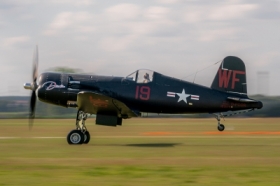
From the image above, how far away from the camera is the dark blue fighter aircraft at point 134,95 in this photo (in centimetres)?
1719

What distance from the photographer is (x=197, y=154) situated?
14.2 meters

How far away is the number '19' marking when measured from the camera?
1766 centimetres

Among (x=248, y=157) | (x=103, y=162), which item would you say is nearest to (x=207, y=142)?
(x=248, y=157)

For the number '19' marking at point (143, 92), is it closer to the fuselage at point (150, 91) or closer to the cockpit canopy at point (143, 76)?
the fuselage at point (150, 91)

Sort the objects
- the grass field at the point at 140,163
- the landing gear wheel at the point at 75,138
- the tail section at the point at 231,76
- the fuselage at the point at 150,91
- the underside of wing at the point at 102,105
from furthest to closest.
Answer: the tail section at the point at 231,76, the fuselage at the point at 150,91, the landing gear wheel at the point at 75,138, the underside of wing at the point at 102,105, the grass field at the point at 140,163

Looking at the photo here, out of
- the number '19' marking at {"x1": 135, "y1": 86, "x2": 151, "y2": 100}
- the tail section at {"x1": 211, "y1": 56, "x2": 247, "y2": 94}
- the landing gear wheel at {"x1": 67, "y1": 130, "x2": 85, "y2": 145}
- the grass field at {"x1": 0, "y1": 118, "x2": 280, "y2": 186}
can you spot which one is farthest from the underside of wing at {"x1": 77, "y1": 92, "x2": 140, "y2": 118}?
the tail section at {"x1": 211, "y1": 56, "x2": 247, "y2": 94}

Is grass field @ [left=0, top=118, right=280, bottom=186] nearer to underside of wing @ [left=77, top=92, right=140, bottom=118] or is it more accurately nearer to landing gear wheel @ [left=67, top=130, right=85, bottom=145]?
landing gear wheel @ [left=67, top=130, right=85, bottom=145]

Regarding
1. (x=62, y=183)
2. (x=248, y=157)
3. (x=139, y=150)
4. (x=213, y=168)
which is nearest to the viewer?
(x=62, y=183)

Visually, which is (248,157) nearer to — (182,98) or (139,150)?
(139,150)

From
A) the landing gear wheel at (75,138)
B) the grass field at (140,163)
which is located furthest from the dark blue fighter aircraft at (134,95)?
the grass field at (140,163)

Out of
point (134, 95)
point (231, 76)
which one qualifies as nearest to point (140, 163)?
point (134, 95)

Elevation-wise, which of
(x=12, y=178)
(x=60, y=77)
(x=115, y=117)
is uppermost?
(x=60, y=77)

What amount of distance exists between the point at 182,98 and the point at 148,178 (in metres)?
7.63

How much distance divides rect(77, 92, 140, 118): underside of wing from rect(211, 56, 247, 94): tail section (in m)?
2.92
